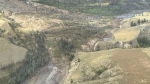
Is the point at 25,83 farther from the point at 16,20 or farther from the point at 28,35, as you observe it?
the point at 16,20

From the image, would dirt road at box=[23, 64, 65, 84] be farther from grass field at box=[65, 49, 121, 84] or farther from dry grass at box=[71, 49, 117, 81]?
grass field at box=[65, 49, 121, 84]

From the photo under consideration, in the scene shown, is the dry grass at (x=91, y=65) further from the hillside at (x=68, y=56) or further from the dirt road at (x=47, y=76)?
the dirt road at (x=47, y=76)

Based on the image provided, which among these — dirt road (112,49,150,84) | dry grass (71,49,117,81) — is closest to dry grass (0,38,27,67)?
dry grass (71,49,117,81)

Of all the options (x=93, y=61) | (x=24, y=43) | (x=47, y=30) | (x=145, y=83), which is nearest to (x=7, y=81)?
(x=93, y=61)

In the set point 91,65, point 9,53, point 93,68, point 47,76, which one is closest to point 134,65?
point 93,68

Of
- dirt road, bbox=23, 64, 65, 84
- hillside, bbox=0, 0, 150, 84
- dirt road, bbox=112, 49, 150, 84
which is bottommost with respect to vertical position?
dirt road, bbox=23, 64, 65, 84

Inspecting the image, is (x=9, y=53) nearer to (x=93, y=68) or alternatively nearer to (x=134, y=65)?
(x=93, y=68)

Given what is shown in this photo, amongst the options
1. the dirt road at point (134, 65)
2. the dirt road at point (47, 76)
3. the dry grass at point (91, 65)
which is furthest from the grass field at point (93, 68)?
the dirt road at point (47, 76)
